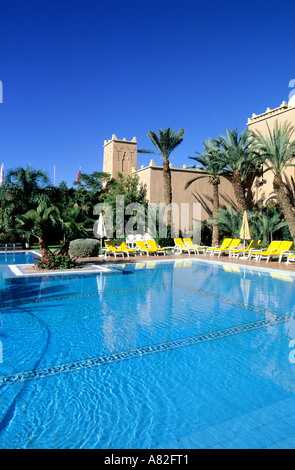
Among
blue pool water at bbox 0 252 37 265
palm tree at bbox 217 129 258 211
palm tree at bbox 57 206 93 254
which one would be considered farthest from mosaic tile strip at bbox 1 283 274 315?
palm tree at bbox 217 129 258 211

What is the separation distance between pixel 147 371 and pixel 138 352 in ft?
1.91

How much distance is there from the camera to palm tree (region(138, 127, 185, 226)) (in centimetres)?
1947

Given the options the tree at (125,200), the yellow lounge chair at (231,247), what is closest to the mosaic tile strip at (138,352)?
the yellow lounge chair at (231,247)

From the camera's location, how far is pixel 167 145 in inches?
773

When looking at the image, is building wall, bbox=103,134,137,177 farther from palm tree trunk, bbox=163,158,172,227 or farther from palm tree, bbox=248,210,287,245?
palm tree, bbox=248,210,287,245

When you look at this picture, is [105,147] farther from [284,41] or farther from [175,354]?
[175,354]

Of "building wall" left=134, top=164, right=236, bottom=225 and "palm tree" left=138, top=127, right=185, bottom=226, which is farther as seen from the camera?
"building wall" left=134, top=164, right=236, bottom=225

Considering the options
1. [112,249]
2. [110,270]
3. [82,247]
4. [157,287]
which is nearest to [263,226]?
[112,249]

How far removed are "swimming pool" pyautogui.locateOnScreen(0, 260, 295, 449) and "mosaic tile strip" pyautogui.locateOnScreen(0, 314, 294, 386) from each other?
15 mm

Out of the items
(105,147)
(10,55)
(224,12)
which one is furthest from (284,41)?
(105,147)

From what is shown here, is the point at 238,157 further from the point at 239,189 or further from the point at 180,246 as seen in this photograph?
the point at 180,246

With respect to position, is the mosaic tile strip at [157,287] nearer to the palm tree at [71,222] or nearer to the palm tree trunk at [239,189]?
the palm tree at [71,222]

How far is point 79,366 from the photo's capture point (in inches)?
172

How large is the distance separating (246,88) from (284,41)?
13.9 ft
